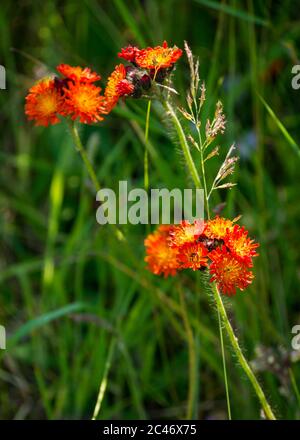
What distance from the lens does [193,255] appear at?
1011 mm

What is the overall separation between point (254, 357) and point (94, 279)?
79 centimetres

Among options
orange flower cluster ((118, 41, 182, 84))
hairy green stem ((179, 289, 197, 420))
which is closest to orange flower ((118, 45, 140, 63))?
orange flower cluster ((118, 41, 182, 84))

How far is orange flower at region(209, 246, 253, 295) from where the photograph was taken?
3.27 feet

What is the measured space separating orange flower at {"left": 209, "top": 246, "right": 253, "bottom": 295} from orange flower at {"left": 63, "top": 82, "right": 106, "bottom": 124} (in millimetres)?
323

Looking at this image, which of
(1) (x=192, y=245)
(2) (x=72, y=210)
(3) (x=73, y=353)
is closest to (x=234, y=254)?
(1) (x=192, y=245)

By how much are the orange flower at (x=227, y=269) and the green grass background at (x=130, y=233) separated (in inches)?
18.2

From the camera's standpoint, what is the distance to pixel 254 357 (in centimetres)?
176

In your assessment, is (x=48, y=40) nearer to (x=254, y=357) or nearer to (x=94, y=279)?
(x=94, y=279)

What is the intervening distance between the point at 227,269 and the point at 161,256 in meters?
0.25

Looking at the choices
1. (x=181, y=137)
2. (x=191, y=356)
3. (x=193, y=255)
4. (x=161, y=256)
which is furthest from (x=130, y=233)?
(x=193, y=255)

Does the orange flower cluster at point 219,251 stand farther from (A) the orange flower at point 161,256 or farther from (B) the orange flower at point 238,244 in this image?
(A) the orange flower at point 161,256

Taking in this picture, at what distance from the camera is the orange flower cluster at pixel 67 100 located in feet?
3.87

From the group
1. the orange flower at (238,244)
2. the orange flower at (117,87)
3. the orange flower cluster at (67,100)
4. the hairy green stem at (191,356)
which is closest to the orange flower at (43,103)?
the orange flower cluster at (67,100)

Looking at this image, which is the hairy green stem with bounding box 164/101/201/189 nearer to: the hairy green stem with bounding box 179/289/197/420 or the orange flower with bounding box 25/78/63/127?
the orange flower with bounding box 25/78/63/127
